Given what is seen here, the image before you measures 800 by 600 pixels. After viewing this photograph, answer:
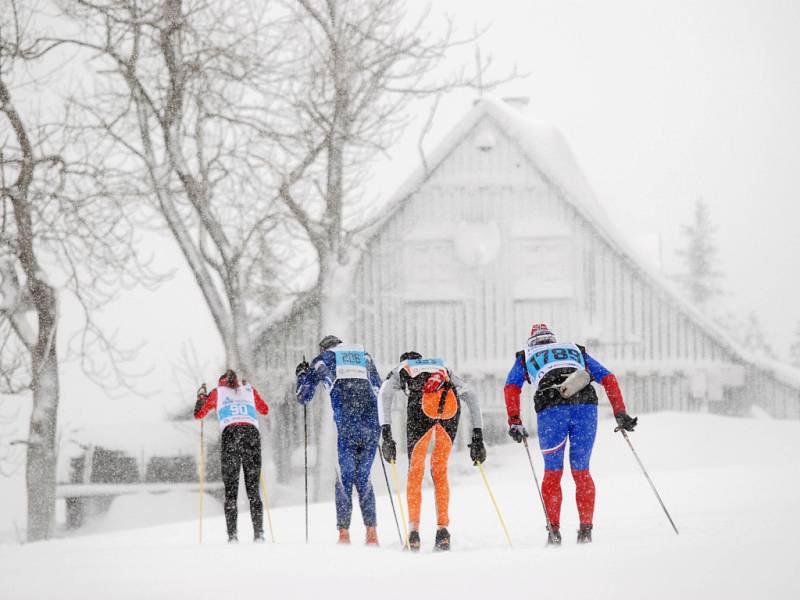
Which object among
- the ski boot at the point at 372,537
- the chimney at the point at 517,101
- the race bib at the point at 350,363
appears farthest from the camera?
the chimney at the point at 517,101

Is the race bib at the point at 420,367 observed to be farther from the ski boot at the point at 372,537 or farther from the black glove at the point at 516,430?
the ski boot at the point at 372,537

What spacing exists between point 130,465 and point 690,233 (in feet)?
149

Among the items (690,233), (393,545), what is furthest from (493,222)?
(690,233)

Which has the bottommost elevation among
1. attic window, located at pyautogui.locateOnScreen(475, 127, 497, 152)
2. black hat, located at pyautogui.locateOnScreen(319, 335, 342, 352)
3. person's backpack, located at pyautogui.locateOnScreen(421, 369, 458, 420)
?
person's backpack, located at pyautogui.locateOnScreen(421, 369, 458, 420)

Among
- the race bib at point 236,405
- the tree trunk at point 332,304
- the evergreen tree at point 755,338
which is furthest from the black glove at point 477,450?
the evergreen tree at point 755,338

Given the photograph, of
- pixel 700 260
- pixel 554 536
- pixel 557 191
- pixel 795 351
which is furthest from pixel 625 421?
pixel 795 351

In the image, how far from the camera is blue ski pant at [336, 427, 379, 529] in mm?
9781

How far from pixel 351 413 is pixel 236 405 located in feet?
4.03

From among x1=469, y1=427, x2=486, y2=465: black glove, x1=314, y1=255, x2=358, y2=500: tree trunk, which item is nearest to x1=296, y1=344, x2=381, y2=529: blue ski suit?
x1=469, y1=427, x2=486, y2=465: black glove

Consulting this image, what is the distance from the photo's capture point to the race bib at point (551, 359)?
28.5ft

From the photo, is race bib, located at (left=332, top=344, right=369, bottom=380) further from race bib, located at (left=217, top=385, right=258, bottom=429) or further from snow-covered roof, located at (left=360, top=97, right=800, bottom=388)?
snow-covered roof, located at (left=360, top=97, right=800, bottom=388)

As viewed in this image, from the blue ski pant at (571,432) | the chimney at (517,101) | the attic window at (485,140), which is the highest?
the chimney at (517,101)

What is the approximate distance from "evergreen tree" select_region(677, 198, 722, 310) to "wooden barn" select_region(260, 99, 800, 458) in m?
38.5

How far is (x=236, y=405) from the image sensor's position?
10.3m
